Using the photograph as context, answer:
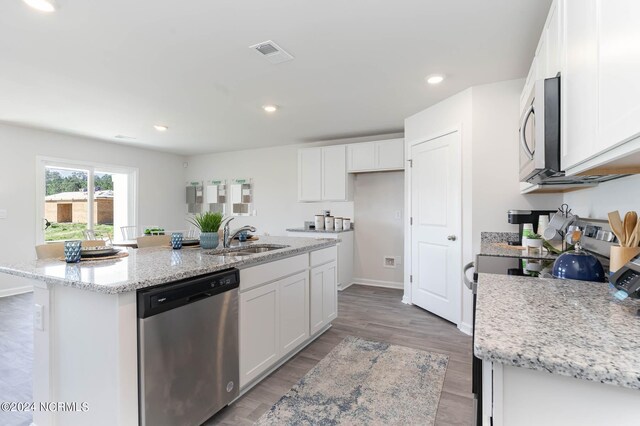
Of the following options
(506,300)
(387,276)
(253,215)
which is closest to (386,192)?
(387,276)

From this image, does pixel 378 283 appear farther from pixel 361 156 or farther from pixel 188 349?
pixel 188 349

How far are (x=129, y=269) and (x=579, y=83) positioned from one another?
2056mm

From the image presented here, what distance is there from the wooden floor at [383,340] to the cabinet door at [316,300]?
151mm

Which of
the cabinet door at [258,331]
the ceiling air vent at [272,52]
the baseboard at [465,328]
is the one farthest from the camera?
the baseboard at [465,328]

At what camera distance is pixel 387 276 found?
4.96 metres

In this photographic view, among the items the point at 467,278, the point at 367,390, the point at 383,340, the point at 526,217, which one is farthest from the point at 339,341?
the point at 526,217

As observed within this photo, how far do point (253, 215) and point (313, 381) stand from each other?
421cm

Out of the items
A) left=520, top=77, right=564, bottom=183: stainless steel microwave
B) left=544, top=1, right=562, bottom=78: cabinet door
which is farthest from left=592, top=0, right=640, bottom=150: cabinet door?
left=544, top=1, right=562, bottom=78: cabinet door

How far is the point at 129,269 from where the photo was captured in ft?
5.43

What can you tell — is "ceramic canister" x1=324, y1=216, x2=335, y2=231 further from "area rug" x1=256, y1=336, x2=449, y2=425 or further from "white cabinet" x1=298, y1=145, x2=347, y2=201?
"area rug" x1=256, y1=336, x2=449, y2=425

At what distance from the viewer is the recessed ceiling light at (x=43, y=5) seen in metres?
1.77

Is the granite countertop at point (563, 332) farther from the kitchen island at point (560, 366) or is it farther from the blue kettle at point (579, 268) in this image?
the blue kettle at point (579, 268)

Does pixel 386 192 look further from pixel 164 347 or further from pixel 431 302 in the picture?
pixel 164 347

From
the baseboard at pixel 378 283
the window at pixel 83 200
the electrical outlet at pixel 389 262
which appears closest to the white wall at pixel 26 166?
the window at pixel 83 200
